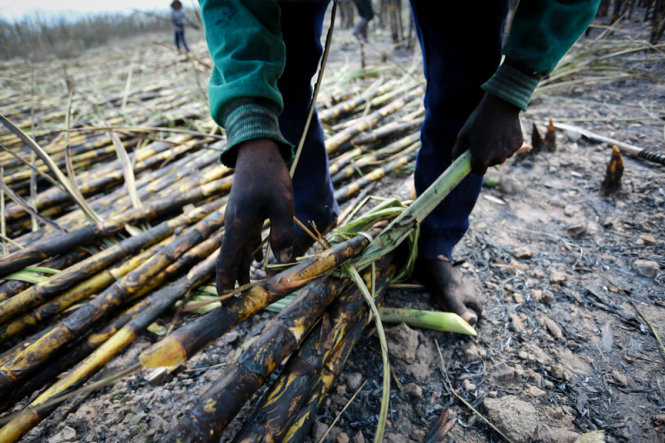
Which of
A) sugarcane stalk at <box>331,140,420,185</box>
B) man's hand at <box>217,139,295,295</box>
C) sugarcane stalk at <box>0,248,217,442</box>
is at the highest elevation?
man's hand at <box>217,139,295,295</box>

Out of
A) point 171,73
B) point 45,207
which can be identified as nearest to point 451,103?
point 45,207

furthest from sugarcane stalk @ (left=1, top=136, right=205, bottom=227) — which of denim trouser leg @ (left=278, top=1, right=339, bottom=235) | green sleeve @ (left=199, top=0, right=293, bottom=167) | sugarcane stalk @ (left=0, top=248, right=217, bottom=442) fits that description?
green sleeve @ (left=199, top=0, right=293, bottom=167)

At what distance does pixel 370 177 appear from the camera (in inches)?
94.0

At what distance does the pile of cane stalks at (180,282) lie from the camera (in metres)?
0.89

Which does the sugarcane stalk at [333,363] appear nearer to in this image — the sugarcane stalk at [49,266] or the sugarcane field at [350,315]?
the sugarcane field at [350,315]

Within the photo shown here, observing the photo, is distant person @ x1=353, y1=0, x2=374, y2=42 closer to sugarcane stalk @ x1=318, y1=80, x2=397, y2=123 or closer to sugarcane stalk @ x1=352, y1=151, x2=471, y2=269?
sugarcane stalk @ x1=318, y1=80, x2=397, y2=123

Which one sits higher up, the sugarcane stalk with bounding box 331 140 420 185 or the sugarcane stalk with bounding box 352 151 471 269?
the sugarcane stalk with bounding box 352 151 471 269

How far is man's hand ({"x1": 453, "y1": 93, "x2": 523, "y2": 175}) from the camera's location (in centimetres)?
101

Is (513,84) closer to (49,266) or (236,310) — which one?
(236,310)

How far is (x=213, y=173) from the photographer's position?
2254 mm

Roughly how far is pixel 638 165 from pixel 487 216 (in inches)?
46.2

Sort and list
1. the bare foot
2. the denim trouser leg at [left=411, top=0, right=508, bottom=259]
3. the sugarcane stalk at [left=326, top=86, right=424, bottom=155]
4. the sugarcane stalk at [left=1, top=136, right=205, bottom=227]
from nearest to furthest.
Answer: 1. the denim trouser leg at [left=411, top=0, right=508, bottom=259]
2. the bare foot
3. the sugarcane stalk at [left=1, top=136, right=205, bottom=227]
4. the sugarcane stalk at [left=326, top=86, right=424, bottom=155]

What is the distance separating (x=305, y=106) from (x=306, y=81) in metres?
0.11

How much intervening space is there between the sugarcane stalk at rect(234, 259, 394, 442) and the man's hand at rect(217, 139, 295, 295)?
334 millimetres
